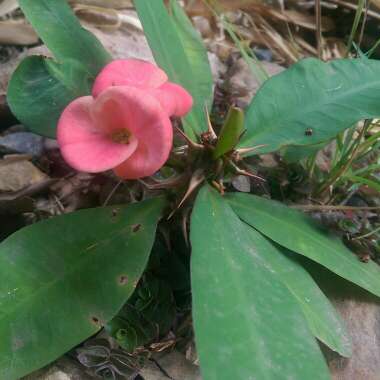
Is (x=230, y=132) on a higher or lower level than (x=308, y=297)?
higher

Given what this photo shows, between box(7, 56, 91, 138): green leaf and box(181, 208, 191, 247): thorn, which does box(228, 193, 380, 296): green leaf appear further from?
box(7, 56, 91, 138): green leaf

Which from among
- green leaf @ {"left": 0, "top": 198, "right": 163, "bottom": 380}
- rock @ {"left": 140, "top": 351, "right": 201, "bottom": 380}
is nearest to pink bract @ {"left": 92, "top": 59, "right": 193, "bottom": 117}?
green leaf @ {"left": 0, "top": 198, "right": 163, "bottom": 380}

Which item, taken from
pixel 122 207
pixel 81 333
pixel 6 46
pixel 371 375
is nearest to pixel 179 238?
pixel 122 207

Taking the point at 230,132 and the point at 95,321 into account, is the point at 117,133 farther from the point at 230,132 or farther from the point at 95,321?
the point at 95,321

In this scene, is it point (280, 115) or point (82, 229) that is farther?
point (280, 115)

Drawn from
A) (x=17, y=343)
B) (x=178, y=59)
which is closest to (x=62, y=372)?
(x=17, y=343)

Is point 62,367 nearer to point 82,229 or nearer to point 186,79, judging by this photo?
point 82,229
